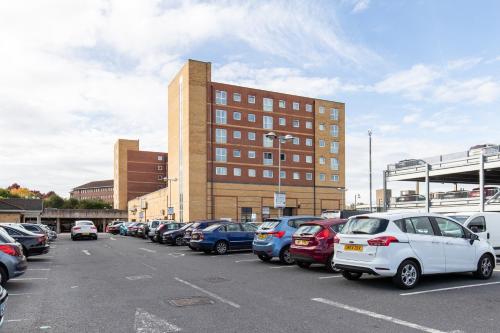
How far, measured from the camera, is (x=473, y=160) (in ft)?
125

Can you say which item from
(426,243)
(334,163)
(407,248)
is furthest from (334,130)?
(407,248)

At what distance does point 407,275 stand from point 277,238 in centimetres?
605

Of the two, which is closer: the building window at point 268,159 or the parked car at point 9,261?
the parked car at point 9,261

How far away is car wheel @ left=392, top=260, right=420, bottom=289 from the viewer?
9.52 meters

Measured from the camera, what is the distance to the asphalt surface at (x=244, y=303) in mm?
6691

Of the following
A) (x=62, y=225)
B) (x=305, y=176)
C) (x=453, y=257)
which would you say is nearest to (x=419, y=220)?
(x=453, y=257)

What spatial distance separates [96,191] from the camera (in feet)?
583

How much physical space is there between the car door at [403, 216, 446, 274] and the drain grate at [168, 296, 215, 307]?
450 centimetres

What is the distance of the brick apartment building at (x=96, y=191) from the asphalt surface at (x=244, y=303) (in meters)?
165

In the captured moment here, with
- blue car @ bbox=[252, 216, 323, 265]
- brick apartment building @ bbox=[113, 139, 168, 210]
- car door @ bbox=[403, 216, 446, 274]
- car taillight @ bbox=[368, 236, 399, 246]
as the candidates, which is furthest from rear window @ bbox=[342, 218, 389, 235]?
brick apartment building @ bbox=[113, 139, 168, 210]

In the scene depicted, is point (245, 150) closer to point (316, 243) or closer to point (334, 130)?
point (334, 130)

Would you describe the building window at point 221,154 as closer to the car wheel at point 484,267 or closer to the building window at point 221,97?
the building window at point 221,97

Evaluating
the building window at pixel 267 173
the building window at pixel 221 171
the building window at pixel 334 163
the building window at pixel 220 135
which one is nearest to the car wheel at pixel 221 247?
the building window at pixel 221 171

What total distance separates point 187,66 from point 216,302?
5588 cm
